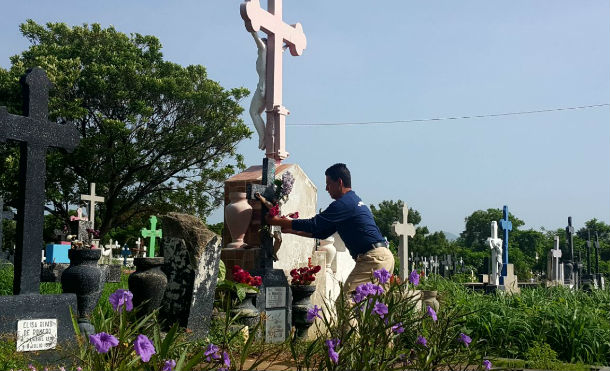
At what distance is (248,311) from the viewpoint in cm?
656

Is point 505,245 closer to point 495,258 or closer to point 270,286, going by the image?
point 495,258

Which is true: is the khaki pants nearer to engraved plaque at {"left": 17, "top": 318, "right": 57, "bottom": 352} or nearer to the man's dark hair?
the man's dark hair

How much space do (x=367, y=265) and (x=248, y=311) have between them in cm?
146

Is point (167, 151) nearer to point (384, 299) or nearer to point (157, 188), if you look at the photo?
point (157, 188)

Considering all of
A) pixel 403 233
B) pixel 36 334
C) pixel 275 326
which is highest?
pixel 403 233

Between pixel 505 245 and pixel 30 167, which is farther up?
pixel 30 167

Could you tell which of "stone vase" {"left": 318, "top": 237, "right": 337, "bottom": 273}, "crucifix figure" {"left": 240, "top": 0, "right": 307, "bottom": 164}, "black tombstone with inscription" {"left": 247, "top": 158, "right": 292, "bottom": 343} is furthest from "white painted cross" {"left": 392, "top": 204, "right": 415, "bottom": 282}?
"black tombstone with inscription" {"left": 247, "top": 158, "right": 292, "bottom": 343}

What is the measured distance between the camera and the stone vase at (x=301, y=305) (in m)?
7.43

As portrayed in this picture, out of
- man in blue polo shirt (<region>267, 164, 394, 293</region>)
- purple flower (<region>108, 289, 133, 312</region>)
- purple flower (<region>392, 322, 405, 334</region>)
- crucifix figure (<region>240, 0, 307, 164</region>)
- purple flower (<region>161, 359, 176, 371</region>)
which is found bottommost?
purple flower (<region>161, 359, 176, 371</region>)

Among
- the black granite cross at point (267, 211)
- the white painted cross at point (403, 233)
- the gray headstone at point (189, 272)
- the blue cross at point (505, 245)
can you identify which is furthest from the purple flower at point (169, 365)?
the blue cross at point (505, 245)

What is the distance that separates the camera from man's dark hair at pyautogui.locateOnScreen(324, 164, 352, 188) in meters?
6.12

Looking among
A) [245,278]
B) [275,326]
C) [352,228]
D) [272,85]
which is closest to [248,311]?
[245,278]

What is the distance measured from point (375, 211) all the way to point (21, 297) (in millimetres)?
45473

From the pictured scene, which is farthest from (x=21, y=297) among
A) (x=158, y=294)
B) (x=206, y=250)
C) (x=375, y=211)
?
(x=375, y=211)
